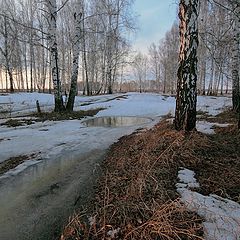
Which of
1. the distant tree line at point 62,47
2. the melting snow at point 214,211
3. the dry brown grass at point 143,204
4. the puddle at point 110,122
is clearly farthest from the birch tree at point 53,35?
the distant tree line at point 62,47

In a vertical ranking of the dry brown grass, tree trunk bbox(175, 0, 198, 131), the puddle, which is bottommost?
the puddle

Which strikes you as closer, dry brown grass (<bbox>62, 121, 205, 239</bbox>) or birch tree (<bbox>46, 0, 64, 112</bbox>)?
dry brown grass (<bbox>62, 121, 205, 239</bbox>)

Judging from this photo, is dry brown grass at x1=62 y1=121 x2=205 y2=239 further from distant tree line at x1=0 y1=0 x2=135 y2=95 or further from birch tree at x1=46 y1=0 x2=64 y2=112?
distant tree line at x1=0 y1=0 x2=135 y2=95

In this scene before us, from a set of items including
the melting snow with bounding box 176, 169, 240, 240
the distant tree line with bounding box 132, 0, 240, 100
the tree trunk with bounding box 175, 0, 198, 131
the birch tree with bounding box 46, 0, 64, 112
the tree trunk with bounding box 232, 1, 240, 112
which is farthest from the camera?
the distant tree line with bounding box 132, 0, 240, 100

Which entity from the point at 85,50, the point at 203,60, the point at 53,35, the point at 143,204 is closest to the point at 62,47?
the point at 85,50

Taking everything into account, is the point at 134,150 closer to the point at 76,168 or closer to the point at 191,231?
the point at 76,168

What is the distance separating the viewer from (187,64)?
697 cm

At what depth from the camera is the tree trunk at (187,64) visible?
6949 mm

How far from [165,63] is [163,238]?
1996 inches

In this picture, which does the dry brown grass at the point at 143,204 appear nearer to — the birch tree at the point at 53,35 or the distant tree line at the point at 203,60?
the birch tree at the point at 53,35

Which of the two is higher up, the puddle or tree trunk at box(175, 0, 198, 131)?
tree trunk at box(175, 0, 198, 131)

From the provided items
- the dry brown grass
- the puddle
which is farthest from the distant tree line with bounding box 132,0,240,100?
the dry brown grass

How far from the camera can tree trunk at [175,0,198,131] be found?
22.8 feet

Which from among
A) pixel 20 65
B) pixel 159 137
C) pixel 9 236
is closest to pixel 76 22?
pixel 159 137
